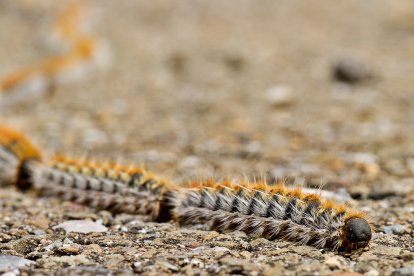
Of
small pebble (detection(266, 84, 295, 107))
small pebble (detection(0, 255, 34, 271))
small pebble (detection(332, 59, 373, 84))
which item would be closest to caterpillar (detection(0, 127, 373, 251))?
small pebble (detection(0, 255, 34, 271))

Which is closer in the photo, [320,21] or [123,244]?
[123,244]

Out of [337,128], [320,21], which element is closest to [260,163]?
[337,128]

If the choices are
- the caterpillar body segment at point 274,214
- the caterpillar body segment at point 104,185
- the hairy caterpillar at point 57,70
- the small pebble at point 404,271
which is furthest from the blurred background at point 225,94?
the small pebble at point 404,271

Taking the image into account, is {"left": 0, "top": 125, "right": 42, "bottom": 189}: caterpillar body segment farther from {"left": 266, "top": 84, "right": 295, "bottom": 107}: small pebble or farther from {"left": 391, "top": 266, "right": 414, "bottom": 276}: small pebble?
{"left": 266, "top": 84, "right": 295, "bottom": 107}: small pebble

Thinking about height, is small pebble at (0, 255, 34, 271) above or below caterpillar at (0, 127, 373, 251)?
below

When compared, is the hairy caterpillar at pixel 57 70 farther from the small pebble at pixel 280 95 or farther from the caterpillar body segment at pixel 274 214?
the caterpillar body segment at pixel 274 214

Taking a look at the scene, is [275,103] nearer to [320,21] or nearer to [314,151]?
[314,151]
